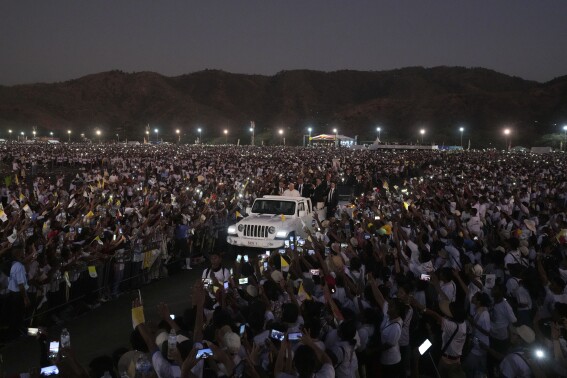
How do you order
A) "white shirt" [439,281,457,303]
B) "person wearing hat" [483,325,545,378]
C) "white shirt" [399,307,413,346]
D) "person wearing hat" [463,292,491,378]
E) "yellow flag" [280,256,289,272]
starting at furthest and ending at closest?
1. "yellow flag" [280,256,289,272]
2. "white shirt" [439,281,457,303]
3. "white shirt" [399,307,413,346]
4. "person wearing hat" [463,292,491,378]
5. "person wearing hat" [483,325,545,378]

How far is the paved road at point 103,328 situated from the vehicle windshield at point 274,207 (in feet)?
12.4

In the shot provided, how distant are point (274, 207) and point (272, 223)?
1391 mm

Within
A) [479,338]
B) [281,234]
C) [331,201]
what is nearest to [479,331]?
[479,338]

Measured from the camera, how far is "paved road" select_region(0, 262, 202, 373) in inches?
291

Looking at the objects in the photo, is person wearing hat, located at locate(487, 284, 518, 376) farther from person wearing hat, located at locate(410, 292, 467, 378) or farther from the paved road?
the paved road

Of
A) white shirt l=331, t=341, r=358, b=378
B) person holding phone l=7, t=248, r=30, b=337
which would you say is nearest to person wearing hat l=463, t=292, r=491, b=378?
white shirt l=331, t=341, r=358, b=378

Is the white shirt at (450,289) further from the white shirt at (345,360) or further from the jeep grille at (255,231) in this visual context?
the jeep grille at (255,231)

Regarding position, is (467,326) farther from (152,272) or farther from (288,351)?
(152,272)

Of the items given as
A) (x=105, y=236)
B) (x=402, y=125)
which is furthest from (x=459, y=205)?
(x=402, y=125)

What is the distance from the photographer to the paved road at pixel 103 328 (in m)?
7.38

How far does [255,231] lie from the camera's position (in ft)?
44.7

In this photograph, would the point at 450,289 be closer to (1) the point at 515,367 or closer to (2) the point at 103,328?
(1) the point at 515,367

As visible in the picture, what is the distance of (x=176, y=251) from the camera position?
13.1 metres

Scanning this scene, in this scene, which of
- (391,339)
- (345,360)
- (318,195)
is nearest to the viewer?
(345,360)
